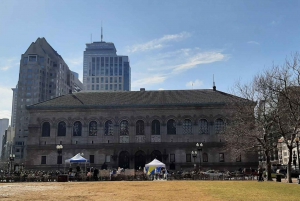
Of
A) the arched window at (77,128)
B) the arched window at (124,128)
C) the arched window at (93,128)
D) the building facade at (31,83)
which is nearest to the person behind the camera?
the arched window at (124,128)

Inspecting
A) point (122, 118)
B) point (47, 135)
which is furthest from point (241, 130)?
point (47, 135)

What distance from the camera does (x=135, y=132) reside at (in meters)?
58.0

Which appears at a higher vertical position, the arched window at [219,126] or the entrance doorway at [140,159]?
the arched window at [219,126]

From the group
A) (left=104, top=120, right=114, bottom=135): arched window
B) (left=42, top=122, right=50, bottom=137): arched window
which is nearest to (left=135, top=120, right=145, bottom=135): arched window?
(left=104, top=120, right=114, bottom=135): arched window

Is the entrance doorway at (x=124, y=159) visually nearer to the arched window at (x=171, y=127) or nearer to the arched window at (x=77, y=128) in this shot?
the arched window at (x=171, y=127)

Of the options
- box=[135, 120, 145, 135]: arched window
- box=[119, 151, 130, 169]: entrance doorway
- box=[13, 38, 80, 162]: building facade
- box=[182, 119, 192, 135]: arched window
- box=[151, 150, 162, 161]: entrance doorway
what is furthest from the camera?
box=[13, 38, 80, 162]: building facade

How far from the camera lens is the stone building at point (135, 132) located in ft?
186

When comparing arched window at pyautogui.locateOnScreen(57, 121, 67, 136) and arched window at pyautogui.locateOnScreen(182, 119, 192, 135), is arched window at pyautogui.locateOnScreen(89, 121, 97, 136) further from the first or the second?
arched window at pyautogui.locateOnScreen(182, 119, 192, 135)

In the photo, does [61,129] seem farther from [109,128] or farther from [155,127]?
[155,127]

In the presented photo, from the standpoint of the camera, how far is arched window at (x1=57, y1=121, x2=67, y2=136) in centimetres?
5888

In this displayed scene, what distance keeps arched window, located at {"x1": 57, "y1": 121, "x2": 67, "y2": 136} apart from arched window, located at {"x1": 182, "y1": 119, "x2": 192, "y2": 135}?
2106 cm

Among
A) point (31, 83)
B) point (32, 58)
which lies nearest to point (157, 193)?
point (31, 83)

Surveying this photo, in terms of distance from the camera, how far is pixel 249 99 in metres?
43.1

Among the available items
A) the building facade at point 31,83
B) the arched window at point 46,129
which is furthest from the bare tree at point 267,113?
the building facade at point 31,83
